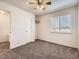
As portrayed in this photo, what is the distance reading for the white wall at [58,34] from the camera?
4170 millimetres

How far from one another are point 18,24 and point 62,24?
9.74 feet

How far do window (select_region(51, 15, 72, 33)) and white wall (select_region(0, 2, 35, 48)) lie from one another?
6.34 ft

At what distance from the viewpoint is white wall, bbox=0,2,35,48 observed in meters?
4.01

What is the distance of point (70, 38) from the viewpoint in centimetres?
436

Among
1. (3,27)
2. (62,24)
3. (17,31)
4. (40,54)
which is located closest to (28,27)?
(17,31)

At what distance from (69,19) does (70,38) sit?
3.90ft

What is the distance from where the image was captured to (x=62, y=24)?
4980 mm

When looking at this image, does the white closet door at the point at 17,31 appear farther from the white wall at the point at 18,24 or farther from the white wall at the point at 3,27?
the white wall at the point at 3,27

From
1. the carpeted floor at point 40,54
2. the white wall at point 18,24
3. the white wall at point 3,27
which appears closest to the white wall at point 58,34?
the carpeted floor at point 40,54

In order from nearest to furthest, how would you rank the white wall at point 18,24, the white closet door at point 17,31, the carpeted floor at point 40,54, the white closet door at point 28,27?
1. the carpeted floor at point 40,54
2. the white wall at point 18,24
3. the white closet door at point 17,31
4. the white closet door at point 28,27

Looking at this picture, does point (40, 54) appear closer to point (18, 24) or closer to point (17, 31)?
point (17, 31)

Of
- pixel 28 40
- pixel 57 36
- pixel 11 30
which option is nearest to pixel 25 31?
pixel 28 40

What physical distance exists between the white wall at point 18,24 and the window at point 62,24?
1.93 metres

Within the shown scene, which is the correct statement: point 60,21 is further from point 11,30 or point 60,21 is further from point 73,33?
point 11,30
